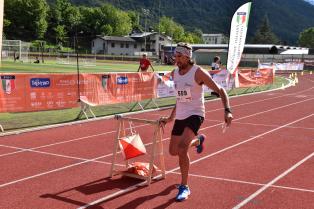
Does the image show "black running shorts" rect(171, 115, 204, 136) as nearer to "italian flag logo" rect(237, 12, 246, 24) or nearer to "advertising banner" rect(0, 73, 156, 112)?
"advertising banner" rect(0, 73, 156, 112)

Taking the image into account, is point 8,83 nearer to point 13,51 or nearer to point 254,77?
point 254,77

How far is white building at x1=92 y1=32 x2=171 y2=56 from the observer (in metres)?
121

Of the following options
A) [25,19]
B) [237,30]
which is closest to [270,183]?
[237,30]

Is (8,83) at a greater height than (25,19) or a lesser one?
lesser

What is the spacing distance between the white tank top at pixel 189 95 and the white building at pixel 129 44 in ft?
369

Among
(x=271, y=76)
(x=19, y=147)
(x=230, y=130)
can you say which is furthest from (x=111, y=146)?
(x=271, y=76)

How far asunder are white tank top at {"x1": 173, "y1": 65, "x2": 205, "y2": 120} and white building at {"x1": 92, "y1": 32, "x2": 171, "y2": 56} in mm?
112388

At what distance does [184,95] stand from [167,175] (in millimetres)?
1764

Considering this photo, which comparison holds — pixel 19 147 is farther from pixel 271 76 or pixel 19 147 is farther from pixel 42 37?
pixel 42 37

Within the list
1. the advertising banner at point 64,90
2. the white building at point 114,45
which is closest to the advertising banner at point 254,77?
the advertising banner at point 64,90

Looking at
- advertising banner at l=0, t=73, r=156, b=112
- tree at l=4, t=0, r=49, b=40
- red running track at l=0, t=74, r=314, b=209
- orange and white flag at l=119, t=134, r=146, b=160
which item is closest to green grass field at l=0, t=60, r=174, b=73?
advertising banner at l=0, t=73, r=156, b=112

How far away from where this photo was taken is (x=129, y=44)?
412 ft

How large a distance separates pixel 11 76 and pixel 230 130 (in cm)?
586

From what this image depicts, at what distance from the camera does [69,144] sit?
9.81 m
